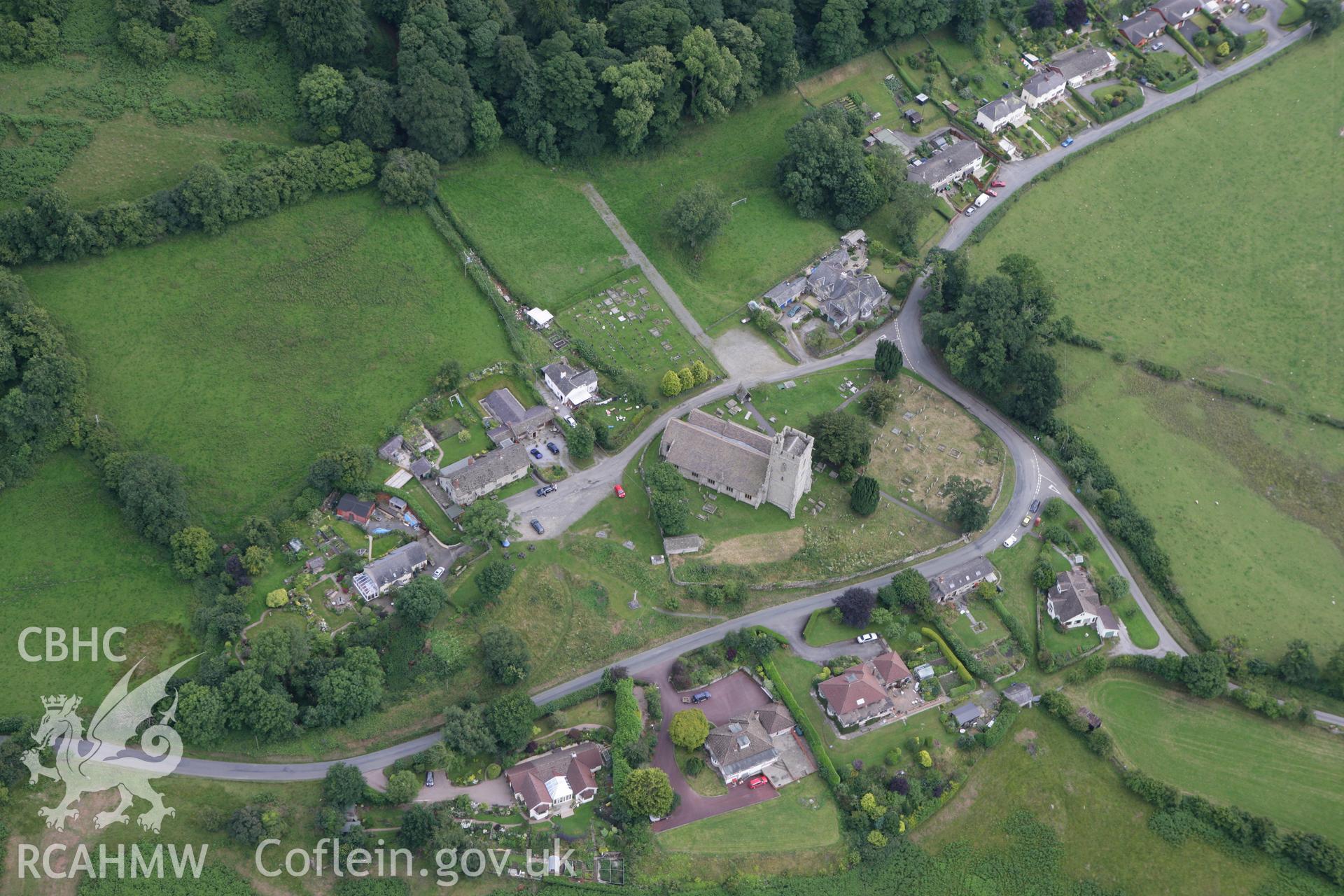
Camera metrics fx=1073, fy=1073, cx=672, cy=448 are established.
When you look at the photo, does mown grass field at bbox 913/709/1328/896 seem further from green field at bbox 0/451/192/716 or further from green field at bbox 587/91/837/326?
green field at bbox 0/451/192/716

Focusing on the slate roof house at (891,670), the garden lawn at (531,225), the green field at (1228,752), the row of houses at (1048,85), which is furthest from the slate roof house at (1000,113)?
the slate roof house at (891,670)

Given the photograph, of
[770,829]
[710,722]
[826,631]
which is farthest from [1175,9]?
[770,829]

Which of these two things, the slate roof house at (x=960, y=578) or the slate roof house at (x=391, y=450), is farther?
the slate roof house at (x=391, y=450)

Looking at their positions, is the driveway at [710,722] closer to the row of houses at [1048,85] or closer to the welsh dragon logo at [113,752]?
the welsh dragon logo at [113,752]

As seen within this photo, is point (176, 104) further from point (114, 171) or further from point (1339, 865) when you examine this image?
point (1339, 865)

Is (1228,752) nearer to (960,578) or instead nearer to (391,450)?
(960,578)

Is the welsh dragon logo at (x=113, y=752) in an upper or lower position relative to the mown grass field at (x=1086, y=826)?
lower

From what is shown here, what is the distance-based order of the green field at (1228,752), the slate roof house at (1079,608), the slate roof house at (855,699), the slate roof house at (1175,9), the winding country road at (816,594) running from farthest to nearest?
the slate roof house at (1175,9) → the slate roof house at (1079,608) → the slate roof house at (855,699) → the green field at (1228,752) → the winding country road at (816,594)

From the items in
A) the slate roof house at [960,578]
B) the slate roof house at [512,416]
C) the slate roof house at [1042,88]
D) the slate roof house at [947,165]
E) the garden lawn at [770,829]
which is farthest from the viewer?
the slate roof house at [1042,88]
